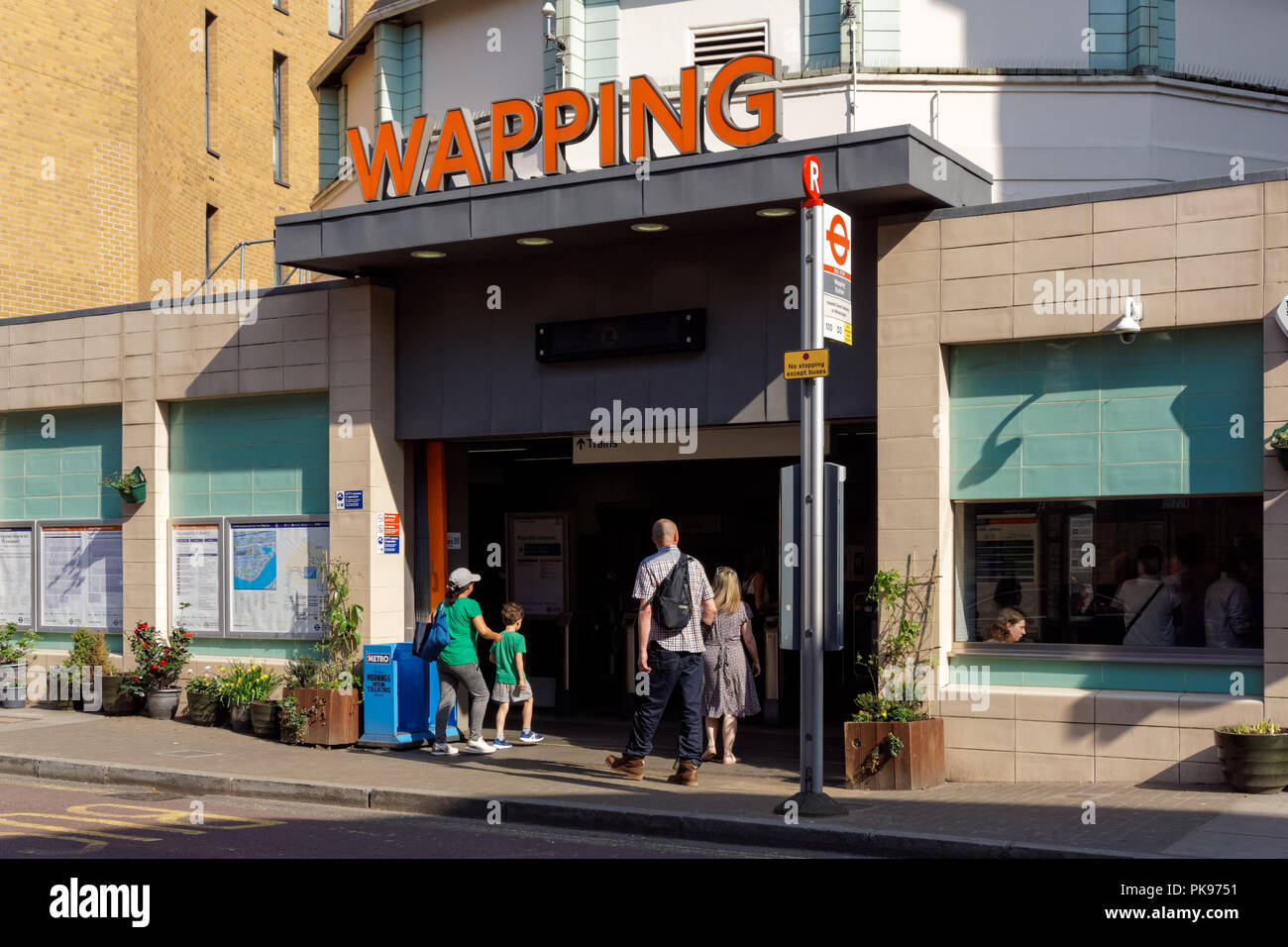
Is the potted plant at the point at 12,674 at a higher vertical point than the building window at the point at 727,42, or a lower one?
lower

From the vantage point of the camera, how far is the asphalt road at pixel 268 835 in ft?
28.1

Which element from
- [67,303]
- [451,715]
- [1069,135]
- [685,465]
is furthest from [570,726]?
[67,303]

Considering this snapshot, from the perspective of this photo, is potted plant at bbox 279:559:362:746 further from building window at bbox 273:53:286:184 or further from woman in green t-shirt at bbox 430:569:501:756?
building window at bbox 273:53:286:184

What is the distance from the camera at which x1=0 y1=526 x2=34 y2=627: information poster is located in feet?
56.2

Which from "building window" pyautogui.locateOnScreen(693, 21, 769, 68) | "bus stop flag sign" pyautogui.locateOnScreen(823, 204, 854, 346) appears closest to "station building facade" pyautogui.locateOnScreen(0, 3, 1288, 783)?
"building window" pyautogui.locateOnScreen(693, 21, 769, 68)

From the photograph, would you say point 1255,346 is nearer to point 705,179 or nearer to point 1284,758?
point 1284,758

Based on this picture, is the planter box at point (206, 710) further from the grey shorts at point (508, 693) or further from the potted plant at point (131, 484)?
the grey shorts at point (508, 693)

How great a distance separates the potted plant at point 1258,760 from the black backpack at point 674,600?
406 cm

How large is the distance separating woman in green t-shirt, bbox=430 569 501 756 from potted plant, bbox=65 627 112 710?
534 centimetres

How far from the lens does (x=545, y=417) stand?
44.4 feet

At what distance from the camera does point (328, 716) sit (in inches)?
524

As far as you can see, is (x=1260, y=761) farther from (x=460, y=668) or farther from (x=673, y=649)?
(x=460, y=668)

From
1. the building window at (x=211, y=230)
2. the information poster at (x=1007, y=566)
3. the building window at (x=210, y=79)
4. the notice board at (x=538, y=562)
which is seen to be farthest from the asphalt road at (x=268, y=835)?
the building window at (x=210, y=79)
